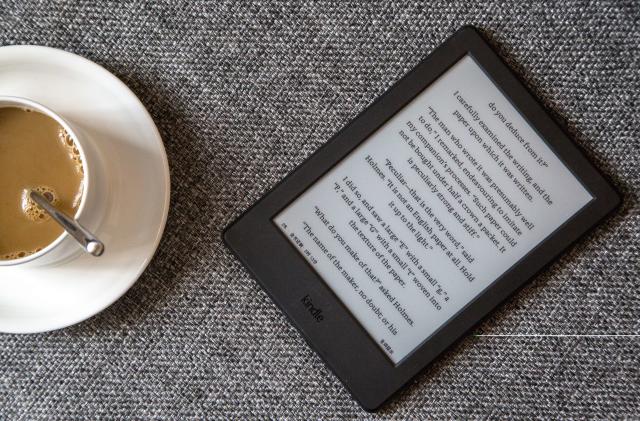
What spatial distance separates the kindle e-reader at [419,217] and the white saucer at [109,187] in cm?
7

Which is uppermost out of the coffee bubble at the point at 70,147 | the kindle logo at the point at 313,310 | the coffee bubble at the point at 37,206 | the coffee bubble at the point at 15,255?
the coffee bubble at the point at 70,147

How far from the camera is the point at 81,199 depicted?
424mm

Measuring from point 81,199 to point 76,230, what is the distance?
→ 0.9 inches

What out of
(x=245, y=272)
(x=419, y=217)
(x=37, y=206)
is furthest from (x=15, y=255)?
(x=419, y=217)

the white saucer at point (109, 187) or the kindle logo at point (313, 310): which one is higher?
the white saucer at point (109, 187)

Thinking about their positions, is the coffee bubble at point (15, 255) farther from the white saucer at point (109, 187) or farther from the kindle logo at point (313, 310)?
the kindle logo at point (313, 310)

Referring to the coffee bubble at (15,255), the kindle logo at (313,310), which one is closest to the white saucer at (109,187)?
the coffee bubble at (15,255)

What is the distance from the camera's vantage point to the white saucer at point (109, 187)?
468 millimetres

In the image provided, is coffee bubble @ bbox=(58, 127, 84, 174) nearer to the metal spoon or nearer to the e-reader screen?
the metal spoon

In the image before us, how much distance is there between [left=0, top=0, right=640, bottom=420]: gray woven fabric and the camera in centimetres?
50

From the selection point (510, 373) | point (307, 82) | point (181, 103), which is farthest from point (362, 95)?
point (510, 373)

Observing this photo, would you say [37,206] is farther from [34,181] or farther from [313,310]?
[313,310]

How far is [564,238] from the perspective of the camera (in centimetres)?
49

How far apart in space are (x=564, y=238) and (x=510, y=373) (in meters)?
0.12
